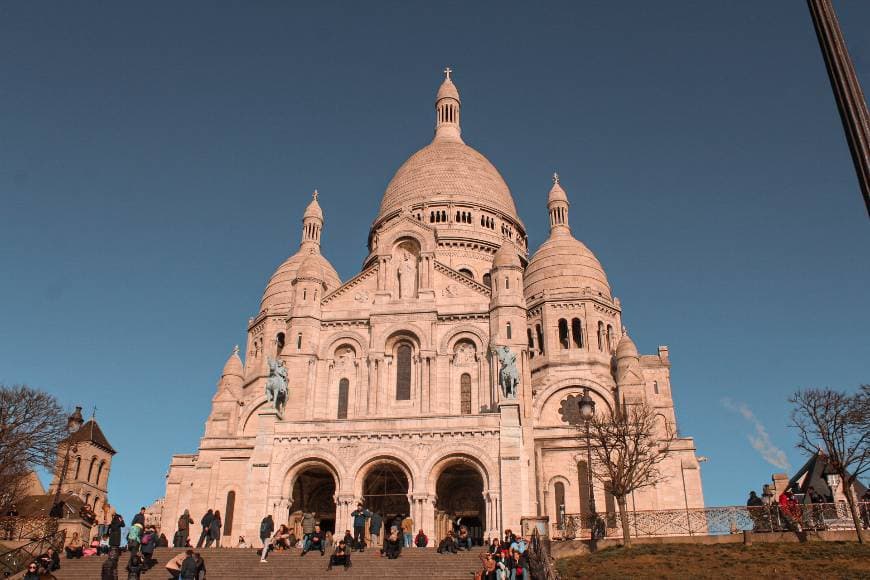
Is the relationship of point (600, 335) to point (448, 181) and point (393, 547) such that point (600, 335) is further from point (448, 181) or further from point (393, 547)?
point (393, 547)

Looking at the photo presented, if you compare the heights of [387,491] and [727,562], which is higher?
[387,491]

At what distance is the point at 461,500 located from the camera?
42625 millimetres

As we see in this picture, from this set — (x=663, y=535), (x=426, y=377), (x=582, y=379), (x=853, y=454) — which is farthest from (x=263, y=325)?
(x=853, y=454)

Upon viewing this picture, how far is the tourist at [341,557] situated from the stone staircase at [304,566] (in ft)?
0.87

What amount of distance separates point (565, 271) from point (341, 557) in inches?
1234

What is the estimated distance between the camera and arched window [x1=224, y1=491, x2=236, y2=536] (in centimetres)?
4738

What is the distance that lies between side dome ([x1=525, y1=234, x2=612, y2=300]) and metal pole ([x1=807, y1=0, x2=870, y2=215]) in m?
44.1

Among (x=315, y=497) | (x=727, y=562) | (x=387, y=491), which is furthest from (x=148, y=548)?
(x=727, y=562)

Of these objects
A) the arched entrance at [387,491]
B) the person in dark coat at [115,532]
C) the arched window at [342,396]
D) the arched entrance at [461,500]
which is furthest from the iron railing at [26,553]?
the arched entrance at [461,500]

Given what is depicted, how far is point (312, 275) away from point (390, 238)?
512 centimetres

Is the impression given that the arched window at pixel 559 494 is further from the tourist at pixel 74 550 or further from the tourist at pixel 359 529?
the tourist at pixel 74 550

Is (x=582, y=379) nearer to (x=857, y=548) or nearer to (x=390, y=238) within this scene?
(x=390, y=238)

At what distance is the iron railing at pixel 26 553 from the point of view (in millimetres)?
28055

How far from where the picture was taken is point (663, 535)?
35500 millimetres
